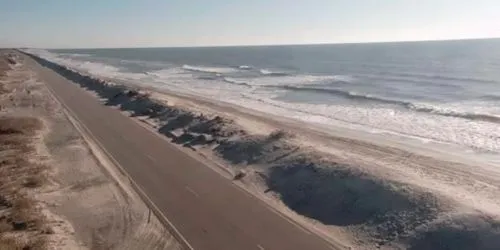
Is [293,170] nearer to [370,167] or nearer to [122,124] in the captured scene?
[370,167]

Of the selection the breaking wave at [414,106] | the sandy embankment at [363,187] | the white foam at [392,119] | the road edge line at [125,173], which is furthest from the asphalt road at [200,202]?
the breaking wave at [414,106]

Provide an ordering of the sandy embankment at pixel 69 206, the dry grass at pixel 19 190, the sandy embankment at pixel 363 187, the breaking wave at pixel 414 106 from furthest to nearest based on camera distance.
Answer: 1. the breaking wave at pixel 414 106
2. the sandy embankment at pixel 69 206
3. the sandy embankment at pixel 363 187
4. the dry grass at pixel 19 190

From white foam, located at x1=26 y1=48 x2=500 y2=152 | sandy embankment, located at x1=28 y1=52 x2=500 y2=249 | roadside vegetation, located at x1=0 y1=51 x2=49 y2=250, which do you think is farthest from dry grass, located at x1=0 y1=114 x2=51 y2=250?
white foam, located at x1=26 y1=48 x2=500 y2=152

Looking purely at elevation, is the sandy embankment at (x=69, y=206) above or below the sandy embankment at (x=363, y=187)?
below

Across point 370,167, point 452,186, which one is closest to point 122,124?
point 370,167

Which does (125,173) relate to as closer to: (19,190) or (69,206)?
(69,206)

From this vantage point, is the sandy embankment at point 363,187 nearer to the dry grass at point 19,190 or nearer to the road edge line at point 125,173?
the road edge line at point 125,173
